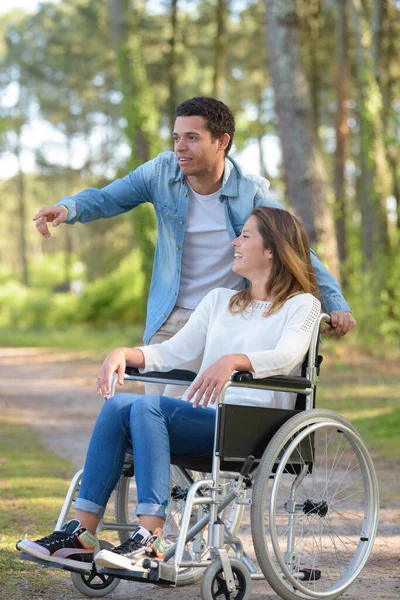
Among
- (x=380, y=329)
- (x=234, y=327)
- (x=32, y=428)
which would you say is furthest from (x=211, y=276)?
(x=380, y=329)

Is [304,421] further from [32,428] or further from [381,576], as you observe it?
[32,428]

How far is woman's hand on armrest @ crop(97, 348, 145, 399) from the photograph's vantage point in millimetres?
3504

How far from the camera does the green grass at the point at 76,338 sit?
19.1 meters

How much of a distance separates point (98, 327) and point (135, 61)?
926cm

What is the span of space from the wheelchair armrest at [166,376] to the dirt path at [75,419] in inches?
30.7

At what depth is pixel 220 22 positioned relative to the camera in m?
21.3

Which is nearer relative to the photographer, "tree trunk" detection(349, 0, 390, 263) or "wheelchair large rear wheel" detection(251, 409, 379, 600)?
"wheelchair large rear wheel" detection(251, 409, 379, 600)

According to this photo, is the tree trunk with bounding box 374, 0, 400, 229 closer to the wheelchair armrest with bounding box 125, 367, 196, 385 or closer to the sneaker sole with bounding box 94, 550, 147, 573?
the wheelchair armrest with bounding box 125, 367, 196, 385

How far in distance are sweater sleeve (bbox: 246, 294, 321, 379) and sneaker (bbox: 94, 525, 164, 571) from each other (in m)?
0.63

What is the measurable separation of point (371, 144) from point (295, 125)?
2.80 m

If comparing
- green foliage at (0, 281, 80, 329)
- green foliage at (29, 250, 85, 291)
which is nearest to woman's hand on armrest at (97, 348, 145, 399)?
green foliage at (0, 281, 80, 329)

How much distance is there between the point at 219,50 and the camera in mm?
20984

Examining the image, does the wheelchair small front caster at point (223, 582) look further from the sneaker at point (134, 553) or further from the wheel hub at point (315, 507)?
the wheel hub at point (315, 507)

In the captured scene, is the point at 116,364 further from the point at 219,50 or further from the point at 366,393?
the point at 219,50
